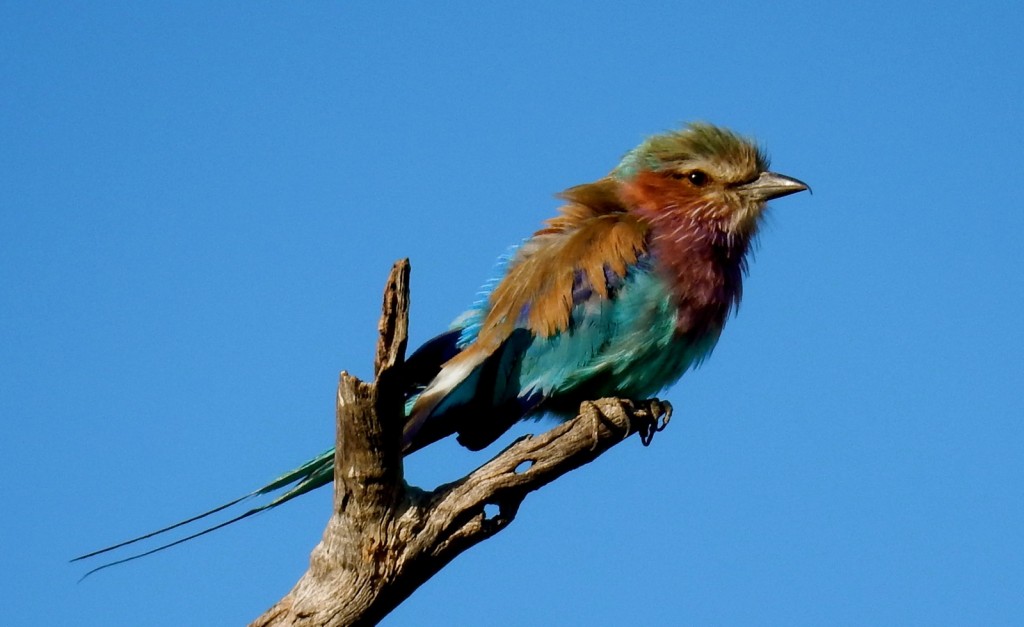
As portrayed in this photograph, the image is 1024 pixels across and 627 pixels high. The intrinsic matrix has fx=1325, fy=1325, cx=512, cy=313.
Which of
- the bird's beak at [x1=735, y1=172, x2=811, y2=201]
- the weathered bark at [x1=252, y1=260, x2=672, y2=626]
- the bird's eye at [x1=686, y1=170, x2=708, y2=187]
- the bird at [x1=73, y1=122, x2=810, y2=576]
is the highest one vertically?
the bird's eye at [x1=686, y1=170, x2=708, y2=187]

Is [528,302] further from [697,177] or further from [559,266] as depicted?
[697,177]

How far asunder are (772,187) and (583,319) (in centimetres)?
134

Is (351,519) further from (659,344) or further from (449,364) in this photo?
(659,344)

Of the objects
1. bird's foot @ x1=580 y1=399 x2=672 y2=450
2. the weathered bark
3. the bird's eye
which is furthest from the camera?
the bird's eye

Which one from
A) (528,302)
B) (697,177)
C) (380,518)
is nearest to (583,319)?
(528,302)

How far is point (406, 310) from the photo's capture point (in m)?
3.94

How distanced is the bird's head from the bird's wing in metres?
0.30

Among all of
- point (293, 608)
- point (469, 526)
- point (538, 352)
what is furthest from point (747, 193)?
point (293, 608)

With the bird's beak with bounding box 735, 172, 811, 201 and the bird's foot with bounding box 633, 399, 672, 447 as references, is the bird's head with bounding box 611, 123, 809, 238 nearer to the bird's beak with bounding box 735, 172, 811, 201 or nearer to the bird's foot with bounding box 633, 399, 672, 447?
the bird's beak with bounding box 735, 172, 811, 201

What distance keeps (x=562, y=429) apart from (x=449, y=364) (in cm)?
70

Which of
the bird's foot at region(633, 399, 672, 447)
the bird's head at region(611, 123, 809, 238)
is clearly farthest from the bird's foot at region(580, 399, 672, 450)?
the bird's head at region(611, 123, 809, 238)

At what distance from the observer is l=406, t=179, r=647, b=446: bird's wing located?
5180mm

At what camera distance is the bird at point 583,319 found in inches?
206

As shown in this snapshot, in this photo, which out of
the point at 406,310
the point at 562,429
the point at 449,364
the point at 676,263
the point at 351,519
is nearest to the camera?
the point at 406,310
